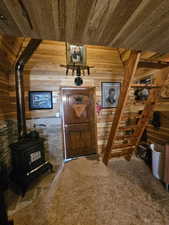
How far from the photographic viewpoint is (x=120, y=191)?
1.78 metres

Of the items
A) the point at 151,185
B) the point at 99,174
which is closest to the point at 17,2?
the point at 99,174

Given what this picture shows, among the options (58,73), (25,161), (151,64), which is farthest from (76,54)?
(25,161)

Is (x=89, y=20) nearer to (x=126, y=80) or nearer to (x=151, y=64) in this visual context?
(x=126, y=80)

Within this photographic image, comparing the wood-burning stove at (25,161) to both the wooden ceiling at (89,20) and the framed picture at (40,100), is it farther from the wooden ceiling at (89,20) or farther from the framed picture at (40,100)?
the wooden ceiling at (89,20)

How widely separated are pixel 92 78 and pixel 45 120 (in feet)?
5.60

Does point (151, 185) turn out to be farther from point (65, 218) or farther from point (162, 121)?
point (65, 218)

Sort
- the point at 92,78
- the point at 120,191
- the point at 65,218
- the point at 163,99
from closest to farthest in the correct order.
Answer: the point at 65,218 → the point at 120,191 → the point at 163,99 → the point at 92,78

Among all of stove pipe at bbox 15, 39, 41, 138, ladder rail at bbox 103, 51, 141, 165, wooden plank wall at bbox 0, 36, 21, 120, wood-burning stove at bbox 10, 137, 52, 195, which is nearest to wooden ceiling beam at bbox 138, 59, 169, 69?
ladder rail at bbox 103, 51, 141, 165

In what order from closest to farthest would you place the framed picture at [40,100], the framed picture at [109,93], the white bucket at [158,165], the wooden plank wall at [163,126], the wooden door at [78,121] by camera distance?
1. the white bucket at [158,165]
2. the wooden plank wall at [163,126]
3. the framed picture at [40,100]
4. the wooden door at [78,121]
5. the framed picture at [109,93]

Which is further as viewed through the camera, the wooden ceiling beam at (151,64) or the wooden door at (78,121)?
the wooden door at (78,121)

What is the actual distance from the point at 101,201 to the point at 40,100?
2359 millimetres

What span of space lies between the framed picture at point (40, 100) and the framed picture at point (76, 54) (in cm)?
100

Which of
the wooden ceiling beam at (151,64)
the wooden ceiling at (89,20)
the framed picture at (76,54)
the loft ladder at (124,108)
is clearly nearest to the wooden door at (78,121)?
the framed picture at (76,54)

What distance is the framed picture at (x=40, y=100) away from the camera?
2496 millimetres
